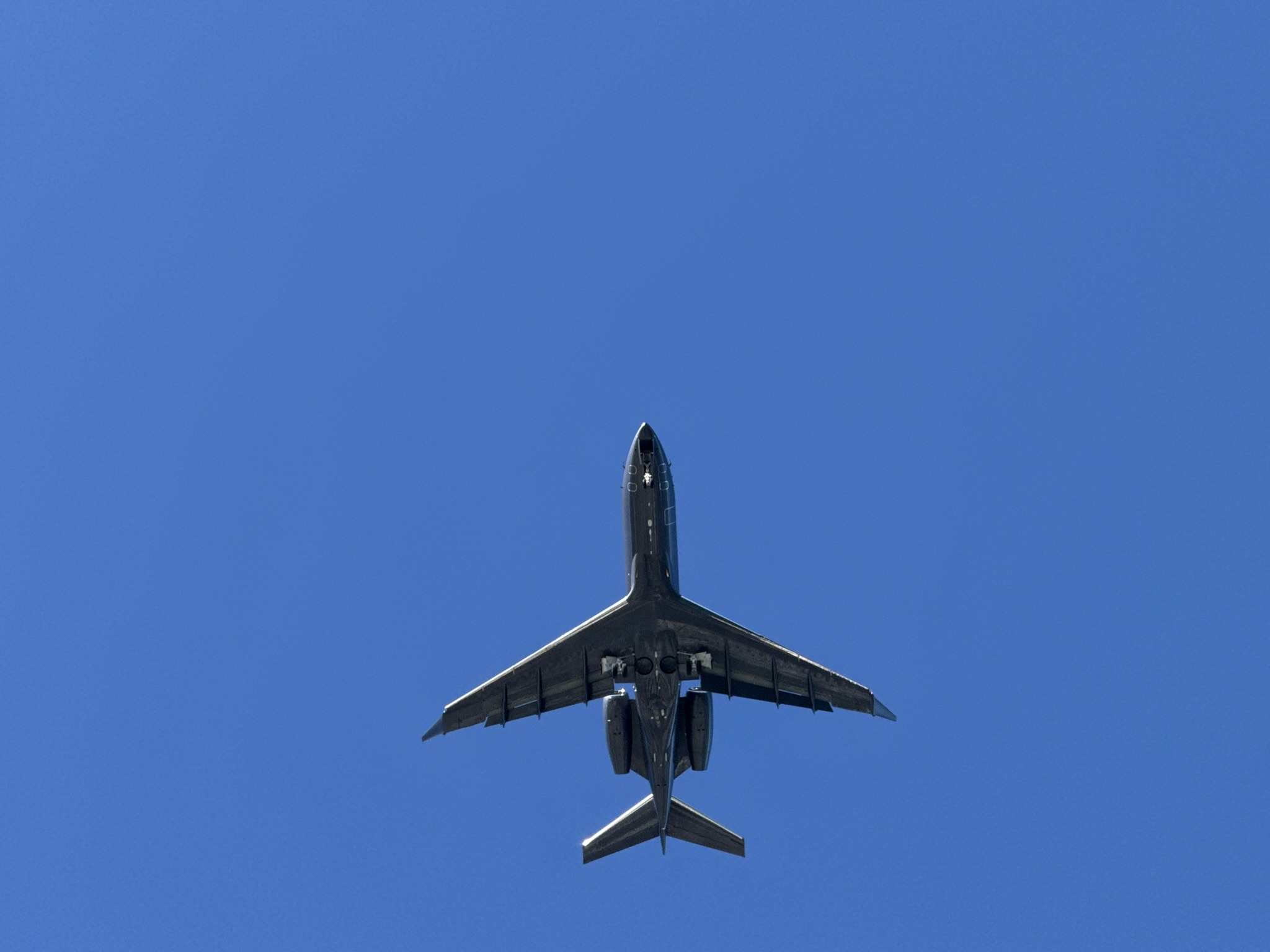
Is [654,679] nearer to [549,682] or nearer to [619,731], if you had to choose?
[619,731]

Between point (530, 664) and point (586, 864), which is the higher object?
point (530, 664)

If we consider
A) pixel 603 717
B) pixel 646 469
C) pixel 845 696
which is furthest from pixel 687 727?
pixel 646 469

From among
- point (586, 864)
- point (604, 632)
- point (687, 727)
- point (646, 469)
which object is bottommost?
point (586, 864)

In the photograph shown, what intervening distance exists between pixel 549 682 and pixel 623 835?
30.0 feet

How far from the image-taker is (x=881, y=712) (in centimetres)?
6738

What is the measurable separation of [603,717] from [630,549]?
860cm

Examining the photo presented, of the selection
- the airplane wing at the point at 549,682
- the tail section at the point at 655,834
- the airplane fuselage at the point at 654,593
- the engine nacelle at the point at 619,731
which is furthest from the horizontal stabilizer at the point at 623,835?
the airplane wing at the point at 549,682

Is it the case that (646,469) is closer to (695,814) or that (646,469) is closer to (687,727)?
(687,727)

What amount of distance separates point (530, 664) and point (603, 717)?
15.9 feet

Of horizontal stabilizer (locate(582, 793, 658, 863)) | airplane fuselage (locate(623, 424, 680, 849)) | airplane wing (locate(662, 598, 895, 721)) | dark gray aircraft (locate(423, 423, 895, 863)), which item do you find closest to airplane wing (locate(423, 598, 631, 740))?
dark gray aircraft (locate(423, 423, 895, 863))

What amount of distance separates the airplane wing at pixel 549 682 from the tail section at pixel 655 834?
726 cm

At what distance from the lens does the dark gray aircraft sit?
65.3 metres

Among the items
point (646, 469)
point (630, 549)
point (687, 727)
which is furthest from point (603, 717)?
point (646, 469)

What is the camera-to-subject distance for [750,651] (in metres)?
67.2
